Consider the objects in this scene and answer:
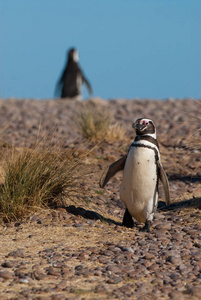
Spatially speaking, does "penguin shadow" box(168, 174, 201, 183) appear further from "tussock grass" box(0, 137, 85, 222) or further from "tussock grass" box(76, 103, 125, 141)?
"tussock grass" box(0, 137, 85, 222)

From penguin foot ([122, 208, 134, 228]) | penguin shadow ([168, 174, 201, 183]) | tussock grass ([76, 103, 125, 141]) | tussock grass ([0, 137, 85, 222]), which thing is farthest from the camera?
tussock grass ([76, 103, 125, 141])

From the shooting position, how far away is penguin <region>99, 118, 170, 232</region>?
4863 millimetres

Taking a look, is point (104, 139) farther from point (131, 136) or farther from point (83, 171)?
point (83, 171)

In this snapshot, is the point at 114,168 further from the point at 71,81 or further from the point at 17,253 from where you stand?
the point at 71,81

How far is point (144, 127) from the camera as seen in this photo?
4875 millimetres

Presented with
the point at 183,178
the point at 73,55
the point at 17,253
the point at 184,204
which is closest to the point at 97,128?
the point at 183,178

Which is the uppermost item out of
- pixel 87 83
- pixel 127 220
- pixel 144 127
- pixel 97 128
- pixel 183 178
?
pixel 87 83

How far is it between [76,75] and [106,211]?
12.9 metres

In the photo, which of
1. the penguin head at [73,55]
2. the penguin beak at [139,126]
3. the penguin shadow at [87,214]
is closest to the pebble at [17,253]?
the penguin shadow at [87,214]

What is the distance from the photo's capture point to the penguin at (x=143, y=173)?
4.86m

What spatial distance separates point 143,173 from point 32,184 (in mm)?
1138

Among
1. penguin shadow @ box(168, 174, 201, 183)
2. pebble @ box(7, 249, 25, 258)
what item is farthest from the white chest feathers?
penguin shadow @ box(168, 174, 201, 183)

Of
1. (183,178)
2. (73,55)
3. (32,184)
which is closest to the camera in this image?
(32,184)

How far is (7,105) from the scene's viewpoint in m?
14.2
